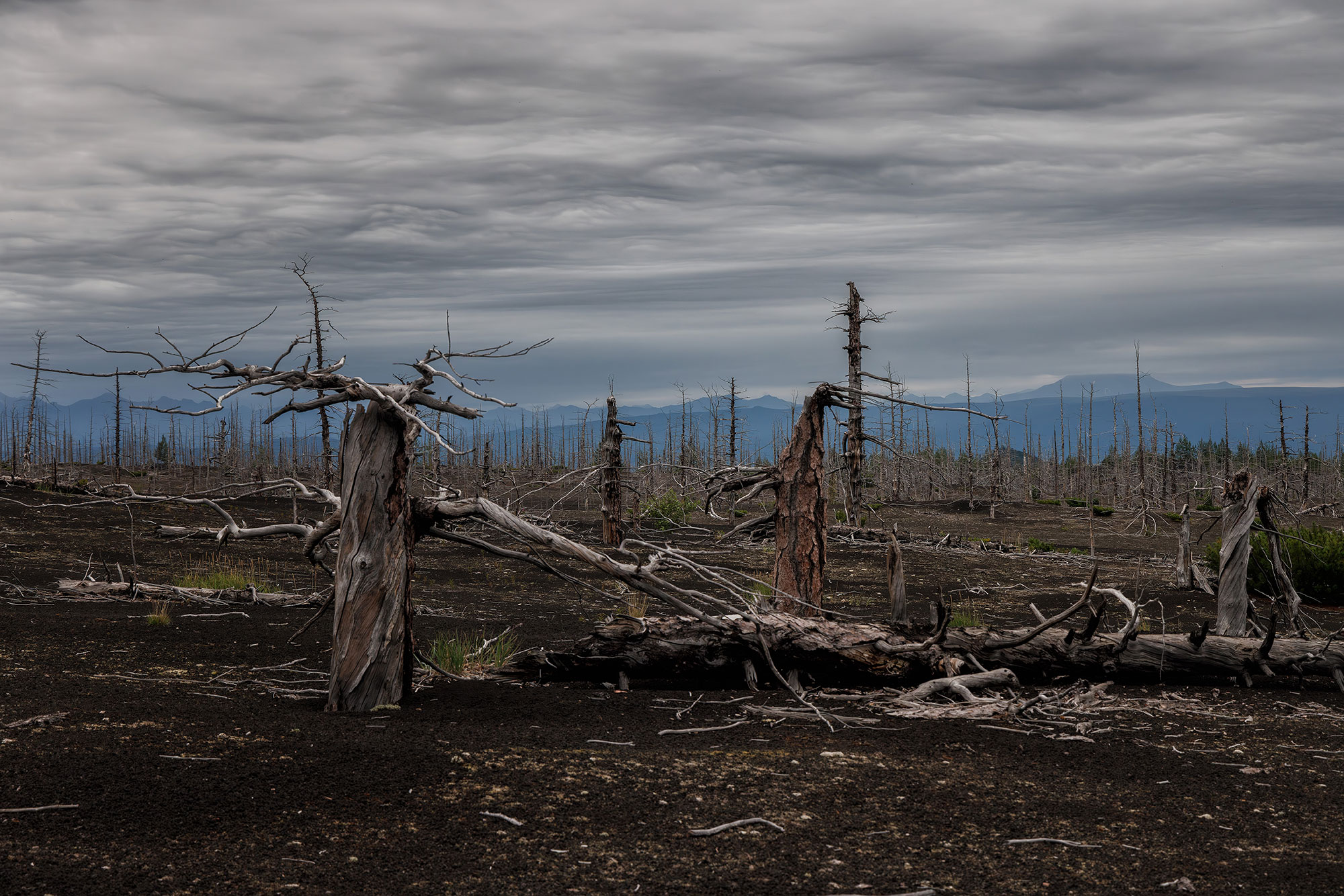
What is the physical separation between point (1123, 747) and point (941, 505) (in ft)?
131

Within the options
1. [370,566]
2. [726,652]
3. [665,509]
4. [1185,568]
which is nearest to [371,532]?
[370,566]

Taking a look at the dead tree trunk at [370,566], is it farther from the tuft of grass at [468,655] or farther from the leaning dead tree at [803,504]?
the leaning dead tree at [803,504]

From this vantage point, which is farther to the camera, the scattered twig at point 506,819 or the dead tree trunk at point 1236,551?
the dead tree trunk at point 1236,551

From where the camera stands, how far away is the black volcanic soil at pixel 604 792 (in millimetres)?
4102

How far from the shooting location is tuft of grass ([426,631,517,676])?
8.09m

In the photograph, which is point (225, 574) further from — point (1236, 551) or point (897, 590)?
point (1236, 551)

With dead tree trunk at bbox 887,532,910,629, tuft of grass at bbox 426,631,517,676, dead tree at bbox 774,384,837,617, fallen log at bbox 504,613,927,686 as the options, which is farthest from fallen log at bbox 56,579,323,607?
dead tree trunk at bbox 887,532,910,629

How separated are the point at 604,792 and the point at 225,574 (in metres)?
11.7

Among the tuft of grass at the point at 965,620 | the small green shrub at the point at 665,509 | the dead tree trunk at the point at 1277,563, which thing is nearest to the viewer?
the dead tree trunk at the point at 1277,563

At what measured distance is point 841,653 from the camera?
766 centimetres

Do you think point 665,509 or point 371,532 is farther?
point 665,509

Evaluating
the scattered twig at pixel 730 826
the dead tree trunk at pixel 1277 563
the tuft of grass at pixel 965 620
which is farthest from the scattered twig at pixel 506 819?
the dead tree trunk at pixel 1277 563

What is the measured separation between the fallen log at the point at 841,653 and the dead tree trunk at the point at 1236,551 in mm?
1251

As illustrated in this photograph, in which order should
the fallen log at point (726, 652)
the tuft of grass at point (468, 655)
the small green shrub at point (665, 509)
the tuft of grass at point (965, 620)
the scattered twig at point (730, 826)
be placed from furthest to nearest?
the small green shrub at point (665, 509) → the tuft of grass at point (965, 620) → the tuft of grass at point (468, 655) → the fallen log at point (726, 652) → the scattered twig at point (730, 826)
